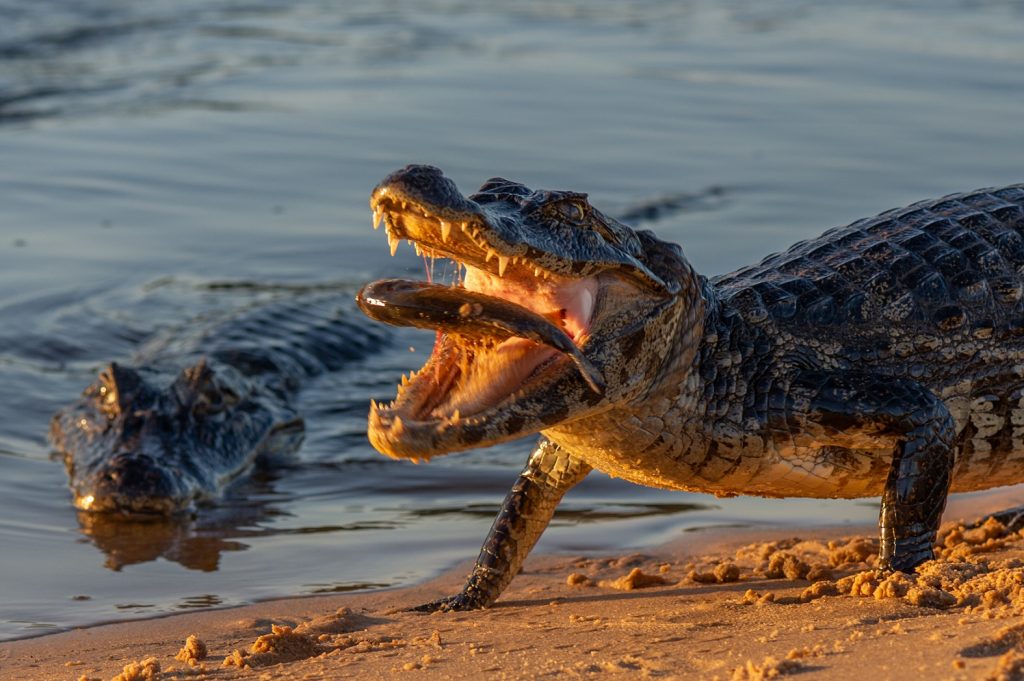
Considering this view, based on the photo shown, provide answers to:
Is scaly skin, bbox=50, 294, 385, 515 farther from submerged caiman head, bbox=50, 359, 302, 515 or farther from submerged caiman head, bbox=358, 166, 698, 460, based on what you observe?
submerged caiman head, bbox=358, 166, 698, 460

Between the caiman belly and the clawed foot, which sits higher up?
the caiman belly

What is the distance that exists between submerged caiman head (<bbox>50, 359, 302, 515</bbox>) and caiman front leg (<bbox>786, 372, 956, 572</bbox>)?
3.46m

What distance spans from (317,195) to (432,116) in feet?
6.87

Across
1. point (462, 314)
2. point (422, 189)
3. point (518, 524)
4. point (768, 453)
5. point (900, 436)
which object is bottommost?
point (518, 524)

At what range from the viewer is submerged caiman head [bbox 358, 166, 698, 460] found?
12.3 ft

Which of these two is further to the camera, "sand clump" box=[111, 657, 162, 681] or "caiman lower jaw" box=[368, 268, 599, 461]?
"sand clump" box=[111, 657, 162, 681]

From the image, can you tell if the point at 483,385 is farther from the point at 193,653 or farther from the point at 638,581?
the point at 638,581

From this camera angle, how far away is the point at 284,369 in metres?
9.11

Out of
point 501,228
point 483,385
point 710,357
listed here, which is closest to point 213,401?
point 710,357

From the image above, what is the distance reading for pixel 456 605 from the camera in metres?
4.86

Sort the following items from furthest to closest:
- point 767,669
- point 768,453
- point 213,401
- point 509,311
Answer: point 213,401, point 768,453, point 509,311, point 767,669

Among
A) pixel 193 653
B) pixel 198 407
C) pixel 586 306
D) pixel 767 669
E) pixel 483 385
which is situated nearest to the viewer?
pixel 767 669

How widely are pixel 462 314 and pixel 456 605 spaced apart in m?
1.35

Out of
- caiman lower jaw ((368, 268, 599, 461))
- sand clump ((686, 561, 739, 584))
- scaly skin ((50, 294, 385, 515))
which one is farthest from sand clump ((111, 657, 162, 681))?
scaly skin ((50, 294, 385, 515))
